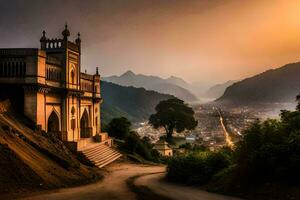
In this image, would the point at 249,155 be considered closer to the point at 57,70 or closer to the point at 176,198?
the point at 176,198

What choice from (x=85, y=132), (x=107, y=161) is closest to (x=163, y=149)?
(x=85, y=132)

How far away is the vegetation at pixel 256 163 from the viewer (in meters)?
21.1

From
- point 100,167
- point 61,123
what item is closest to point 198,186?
point 100,167

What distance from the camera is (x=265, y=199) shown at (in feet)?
66.1

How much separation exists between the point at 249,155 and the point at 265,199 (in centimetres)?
334

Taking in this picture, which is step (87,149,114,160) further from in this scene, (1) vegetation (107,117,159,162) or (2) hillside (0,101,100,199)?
(1) vegetation (107,117,159,162)

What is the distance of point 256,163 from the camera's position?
2247 centimetres

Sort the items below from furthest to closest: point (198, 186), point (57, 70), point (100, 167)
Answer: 1. point (57, 70)
2. point (100, 167)
3. point (198, 186)

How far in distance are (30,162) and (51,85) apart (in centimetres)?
1455

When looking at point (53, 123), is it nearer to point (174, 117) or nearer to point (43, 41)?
point (43, 41)

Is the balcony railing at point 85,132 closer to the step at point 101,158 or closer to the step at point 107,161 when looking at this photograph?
the step at point 101,158

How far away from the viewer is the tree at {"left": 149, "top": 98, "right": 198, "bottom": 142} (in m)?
78.1

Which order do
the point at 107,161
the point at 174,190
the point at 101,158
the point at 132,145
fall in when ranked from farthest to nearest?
1. the point at 132,145
2. the point at 107,161
3. the point at 101,158
4. the point at 174,190

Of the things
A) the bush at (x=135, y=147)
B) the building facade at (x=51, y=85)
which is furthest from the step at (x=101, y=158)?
the bush at (x=135, y=147)
